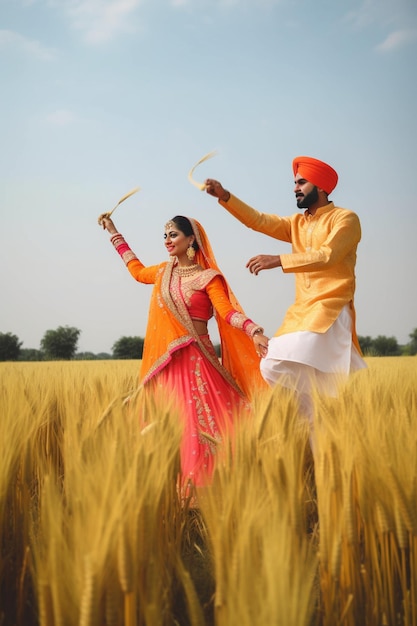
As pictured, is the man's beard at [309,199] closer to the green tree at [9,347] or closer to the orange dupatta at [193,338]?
the orange dupatta at [193,338]

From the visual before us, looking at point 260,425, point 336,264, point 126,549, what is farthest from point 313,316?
point 126,549

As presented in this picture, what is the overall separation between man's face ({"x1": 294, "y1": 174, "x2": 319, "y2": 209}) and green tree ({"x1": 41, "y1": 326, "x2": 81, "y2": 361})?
31.8 meters

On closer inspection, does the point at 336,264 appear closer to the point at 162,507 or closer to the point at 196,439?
the point at 196,439

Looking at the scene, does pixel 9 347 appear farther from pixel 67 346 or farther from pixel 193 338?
pixel 193 338

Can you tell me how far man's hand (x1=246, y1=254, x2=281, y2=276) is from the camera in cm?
274

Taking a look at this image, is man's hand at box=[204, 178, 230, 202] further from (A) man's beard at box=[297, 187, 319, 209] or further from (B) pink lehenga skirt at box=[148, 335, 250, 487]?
(B) pink lehenga skirt at box=[148, 335, 250, 487]

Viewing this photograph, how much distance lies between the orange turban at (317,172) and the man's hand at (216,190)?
0.41 m

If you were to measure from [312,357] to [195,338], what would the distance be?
738 mm

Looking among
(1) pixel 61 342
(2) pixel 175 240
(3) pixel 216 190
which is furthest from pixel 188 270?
(1) pixel 61 342

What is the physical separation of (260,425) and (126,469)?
1.70 ft

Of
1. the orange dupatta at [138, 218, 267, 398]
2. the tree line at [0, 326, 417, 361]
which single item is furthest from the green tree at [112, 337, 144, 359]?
the orange dupatta at [138, 218, 267, 398]

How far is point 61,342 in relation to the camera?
34344 mm

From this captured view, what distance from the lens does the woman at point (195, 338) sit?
3.22 meters

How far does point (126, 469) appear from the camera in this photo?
1162 millimetres
